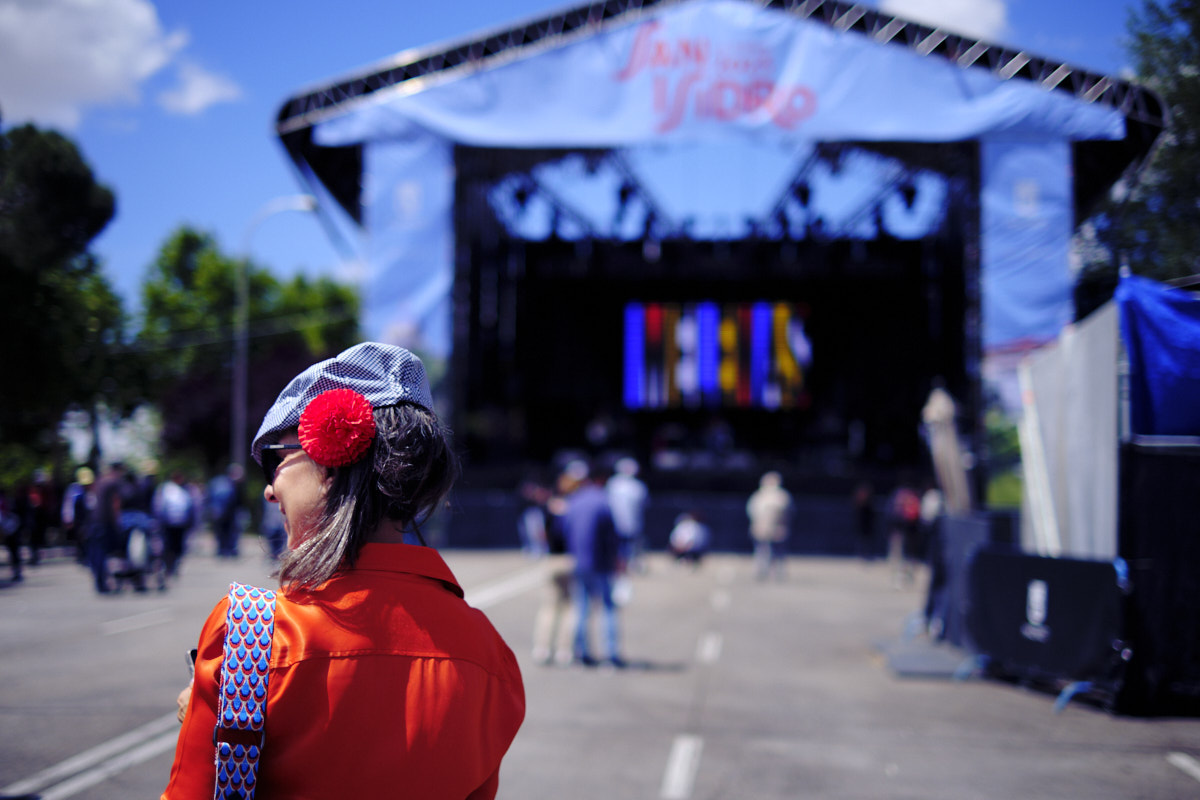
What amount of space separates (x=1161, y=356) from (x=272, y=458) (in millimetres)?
7450

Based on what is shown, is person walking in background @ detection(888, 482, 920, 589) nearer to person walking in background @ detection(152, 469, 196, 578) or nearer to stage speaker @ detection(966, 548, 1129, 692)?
stage speaker @ detection(966, 548, 1129, 692)

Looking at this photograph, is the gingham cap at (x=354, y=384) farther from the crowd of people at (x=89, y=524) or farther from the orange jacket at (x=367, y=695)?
the crowd of people at (x=89, y=524)

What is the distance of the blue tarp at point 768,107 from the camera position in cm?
1672

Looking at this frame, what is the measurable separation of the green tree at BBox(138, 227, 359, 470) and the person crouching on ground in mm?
27369

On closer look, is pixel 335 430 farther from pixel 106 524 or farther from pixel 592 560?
pixel 592 560

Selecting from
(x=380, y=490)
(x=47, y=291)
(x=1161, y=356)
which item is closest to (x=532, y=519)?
(x=1161, y=356)

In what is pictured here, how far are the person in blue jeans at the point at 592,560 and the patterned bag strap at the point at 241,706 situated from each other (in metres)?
7.74

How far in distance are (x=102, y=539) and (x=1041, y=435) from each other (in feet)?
29.4

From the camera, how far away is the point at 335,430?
1.73 meters

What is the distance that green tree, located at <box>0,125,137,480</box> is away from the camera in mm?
4887

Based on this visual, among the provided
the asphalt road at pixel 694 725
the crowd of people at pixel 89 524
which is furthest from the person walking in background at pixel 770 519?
the crowd of people at pixel 89 524

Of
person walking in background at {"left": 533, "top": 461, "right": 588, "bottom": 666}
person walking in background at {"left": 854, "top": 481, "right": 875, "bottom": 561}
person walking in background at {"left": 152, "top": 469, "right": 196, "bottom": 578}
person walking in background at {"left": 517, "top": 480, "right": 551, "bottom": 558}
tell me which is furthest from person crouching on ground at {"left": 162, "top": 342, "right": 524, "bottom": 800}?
person walking in background at {"left": 854, "top": 481, "right": 875, "bottom": 561}

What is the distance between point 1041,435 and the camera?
10.3 metres

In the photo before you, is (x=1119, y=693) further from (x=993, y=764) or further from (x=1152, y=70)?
(x=1152, y=70)
